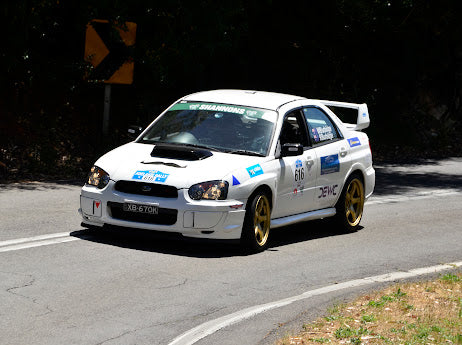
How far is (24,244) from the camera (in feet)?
34.2

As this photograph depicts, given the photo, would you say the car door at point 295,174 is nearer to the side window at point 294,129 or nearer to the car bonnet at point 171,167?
the side window at point 294,129

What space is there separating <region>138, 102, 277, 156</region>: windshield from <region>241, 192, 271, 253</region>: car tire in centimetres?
62

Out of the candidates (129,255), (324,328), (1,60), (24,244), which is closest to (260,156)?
(129,255)

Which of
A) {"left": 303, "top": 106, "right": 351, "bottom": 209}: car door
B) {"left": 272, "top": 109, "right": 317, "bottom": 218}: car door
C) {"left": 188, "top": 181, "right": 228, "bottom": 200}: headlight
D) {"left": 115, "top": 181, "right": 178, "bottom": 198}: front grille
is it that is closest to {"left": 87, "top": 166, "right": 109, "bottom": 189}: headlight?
{"left": 115, "top": 181, "right": 178, "bottom": 198}: front grille

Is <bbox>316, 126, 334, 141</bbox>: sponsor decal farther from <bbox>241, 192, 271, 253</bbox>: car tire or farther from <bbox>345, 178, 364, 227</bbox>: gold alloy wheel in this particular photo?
<bbox>241, 192, 271, 253</bbox>: car tire

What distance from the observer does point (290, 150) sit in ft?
36.8

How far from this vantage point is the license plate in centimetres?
1034

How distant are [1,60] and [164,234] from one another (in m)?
8.55

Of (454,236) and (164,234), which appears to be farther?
(454,236)

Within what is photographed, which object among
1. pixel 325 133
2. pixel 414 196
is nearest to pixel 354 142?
pixel 325 133

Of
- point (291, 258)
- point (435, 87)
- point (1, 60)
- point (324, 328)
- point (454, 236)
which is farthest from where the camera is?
point (435, 87)

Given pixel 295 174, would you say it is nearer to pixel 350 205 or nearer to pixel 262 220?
pixel 262 220

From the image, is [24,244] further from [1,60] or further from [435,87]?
[435,87]

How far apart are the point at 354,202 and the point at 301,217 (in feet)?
4.71
